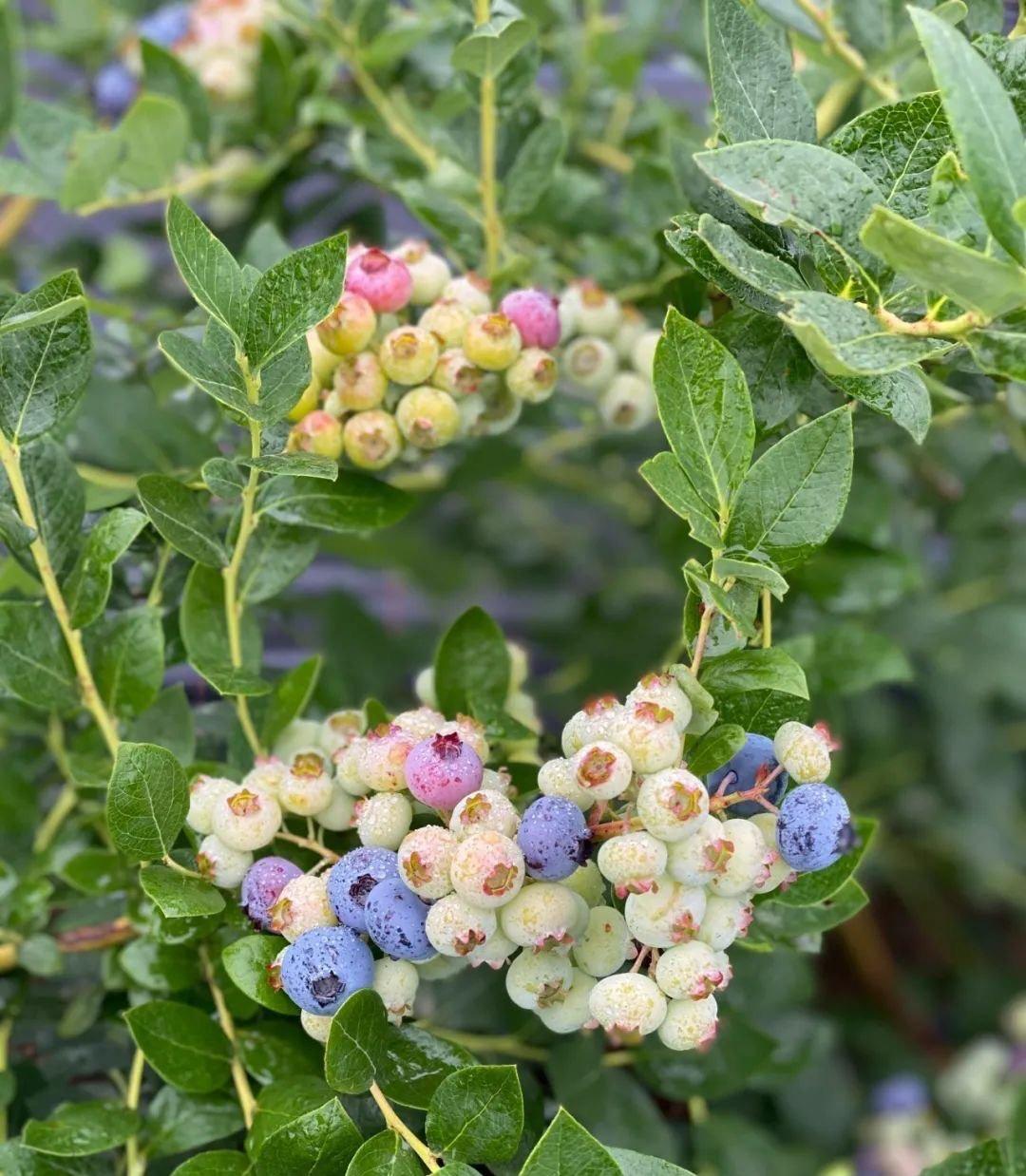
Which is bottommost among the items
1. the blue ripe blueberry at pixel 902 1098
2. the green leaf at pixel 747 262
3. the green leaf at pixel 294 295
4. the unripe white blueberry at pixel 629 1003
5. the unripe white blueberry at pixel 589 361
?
the blue ripe blueberry at pixel 902 1098

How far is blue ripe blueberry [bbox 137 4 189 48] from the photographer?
4.07 ft

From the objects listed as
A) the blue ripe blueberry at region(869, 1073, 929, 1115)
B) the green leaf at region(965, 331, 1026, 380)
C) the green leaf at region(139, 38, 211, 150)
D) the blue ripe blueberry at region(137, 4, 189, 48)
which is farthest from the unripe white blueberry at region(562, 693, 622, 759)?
the blue ripe blueberry at region(869, 1073, 929, 1115)

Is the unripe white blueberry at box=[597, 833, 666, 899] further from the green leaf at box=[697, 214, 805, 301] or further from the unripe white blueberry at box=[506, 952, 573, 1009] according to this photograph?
the green leaf at box=[697, 214, 805, 301]

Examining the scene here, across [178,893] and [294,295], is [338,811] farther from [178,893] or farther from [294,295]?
[294,295]

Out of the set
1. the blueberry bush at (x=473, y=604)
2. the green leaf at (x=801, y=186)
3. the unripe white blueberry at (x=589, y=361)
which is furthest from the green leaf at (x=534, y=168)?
the green leaf at (x=801, y=186)

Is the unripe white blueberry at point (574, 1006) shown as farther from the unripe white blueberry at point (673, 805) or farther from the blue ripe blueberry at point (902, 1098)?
the blue ripe blueberry at point (902, 1098)

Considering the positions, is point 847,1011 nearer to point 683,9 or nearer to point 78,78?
point 683,9

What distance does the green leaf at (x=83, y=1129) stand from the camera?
638mm

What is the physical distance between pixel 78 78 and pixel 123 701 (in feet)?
3.49

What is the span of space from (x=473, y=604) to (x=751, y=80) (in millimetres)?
357

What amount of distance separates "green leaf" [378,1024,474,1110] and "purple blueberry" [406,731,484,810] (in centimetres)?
13

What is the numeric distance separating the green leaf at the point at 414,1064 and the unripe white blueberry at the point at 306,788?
4.5 inches

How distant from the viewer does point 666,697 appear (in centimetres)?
56

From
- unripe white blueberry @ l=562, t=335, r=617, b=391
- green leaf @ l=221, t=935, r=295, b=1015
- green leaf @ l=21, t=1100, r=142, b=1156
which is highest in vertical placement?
unripe white blueberry @ l=562, t=335, r=617, b=391
